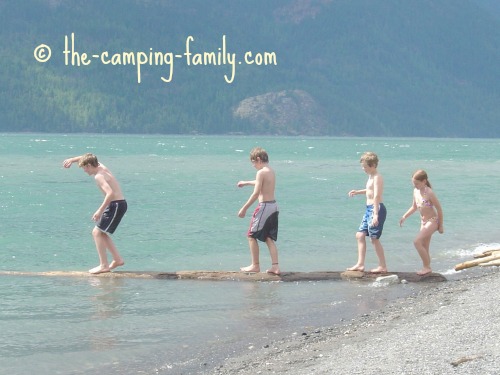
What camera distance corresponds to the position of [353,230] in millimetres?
22922

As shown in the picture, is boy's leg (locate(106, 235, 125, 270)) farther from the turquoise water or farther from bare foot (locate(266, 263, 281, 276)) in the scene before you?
bare foot (locate(266, 263, 281, 276))

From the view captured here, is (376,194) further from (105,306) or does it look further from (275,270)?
(105,306)

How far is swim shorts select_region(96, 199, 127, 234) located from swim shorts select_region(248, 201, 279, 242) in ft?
5.77

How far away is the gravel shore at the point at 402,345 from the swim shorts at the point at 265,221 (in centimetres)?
229

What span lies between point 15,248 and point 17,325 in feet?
29.5

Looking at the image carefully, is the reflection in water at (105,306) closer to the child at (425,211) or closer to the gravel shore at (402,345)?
the gravel shore at (402,345)

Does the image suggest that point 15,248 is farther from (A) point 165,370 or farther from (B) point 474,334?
(B) point 474,334

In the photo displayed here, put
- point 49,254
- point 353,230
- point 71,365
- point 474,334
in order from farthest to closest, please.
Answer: point 353,230 < point 49,254 < point 71,365 < point 474,334

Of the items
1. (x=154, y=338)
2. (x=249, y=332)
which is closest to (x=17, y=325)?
(x=154, y=338)

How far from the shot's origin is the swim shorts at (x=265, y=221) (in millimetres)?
12719

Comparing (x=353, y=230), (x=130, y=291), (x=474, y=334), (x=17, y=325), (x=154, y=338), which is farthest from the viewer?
(x=353, y=230)

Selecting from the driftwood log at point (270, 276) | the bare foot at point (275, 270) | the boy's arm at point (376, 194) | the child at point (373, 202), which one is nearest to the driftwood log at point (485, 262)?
the driftwood log at point (270, 276)

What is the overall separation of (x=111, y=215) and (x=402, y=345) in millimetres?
5827

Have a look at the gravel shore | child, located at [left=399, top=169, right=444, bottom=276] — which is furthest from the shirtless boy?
the gravel shore
